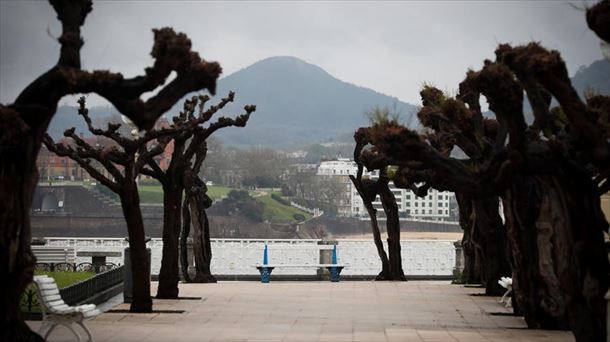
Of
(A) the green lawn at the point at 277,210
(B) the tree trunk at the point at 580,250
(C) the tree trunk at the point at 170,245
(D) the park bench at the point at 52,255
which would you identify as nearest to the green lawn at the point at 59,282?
(C) the tree trunk at the point at 170,245

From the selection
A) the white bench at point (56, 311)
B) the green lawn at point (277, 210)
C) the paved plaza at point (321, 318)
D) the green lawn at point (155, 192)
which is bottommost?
the paved plaza at point (321, 318)

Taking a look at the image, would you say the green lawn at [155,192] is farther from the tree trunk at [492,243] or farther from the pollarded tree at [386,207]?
the tree trunk at [492,243]

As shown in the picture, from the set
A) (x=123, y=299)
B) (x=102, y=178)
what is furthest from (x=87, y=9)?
(x=123, y=299)

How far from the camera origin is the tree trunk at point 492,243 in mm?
33281

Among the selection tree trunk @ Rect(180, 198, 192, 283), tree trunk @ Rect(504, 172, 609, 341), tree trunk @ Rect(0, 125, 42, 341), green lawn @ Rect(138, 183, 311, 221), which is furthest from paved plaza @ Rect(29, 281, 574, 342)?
green lawn @ Rect(138, 183, 311, 221)

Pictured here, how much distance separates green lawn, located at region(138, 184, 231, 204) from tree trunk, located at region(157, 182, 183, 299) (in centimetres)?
12579

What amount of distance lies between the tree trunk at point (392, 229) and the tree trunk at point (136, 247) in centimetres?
1565

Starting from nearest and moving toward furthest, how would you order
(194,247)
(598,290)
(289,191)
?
1. (598,290)
2. (194,247)
3. (289,191)

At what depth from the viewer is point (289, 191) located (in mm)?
190625

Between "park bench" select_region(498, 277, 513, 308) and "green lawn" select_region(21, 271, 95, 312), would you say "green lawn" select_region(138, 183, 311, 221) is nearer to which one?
"green lawn" select_region(21, 271, 95, 312)

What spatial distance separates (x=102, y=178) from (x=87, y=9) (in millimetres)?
9639

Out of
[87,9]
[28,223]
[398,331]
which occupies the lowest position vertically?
[398,331]

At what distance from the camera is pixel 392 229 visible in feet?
136

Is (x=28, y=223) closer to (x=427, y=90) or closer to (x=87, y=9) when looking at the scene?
(x=87, y=9)
